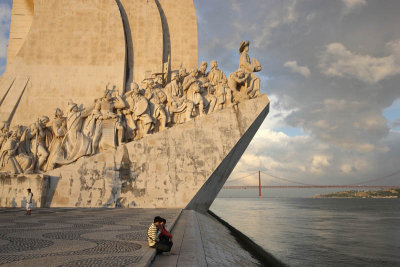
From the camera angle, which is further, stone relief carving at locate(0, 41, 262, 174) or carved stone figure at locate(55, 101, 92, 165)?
stone relief carving at locate(0, 41, 262, 174)

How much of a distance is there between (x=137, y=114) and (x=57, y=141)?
1.88 m

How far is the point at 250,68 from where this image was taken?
8.14 m

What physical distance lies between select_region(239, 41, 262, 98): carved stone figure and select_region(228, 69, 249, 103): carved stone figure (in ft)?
0.43

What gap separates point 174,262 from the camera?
5.88 feet

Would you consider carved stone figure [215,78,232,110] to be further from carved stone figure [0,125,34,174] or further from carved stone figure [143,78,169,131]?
carved stone figure [0,125,34,174]

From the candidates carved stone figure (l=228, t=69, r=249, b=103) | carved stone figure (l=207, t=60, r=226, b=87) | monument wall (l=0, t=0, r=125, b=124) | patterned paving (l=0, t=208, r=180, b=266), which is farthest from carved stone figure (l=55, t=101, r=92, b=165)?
patterned paving (l=0, t=208, r=180, b=266)

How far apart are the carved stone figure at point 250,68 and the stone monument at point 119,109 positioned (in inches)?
1.0

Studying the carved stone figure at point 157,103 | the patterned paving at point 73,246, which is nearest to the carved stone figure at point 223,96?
the carved stone figure at point 157,103

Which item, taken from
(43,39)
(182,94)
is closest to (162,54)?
(182,94)

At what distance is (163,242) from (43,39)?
29.2ft

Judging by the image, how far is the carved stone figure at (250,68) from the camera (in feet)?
26.0

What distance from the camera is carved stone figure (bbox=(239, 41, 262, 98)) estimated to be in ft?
26.0

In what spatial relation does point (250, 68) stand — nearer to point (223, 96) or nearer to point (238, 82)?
point (238, 82)

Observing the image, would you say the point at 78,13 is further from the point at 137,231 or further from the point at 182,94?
the point at 137,231
